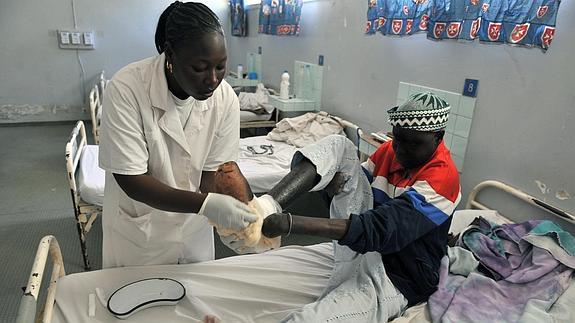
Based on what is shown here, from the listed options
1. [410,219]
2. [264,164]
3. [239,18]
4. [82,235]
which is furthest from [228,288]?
[239,18]

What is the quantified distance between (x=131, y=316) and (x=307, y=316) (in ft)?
1.96

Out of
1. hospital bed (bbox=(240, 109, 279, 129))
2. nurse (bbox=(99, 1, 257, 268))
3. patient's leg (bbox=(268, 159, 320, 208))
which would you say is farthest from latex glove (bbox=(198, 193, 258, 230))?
hospital bed (bbox=(240, 109, 279, 129))

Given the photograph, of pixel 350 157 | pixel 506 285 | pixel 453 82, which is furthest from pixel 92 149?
pixel 506 285

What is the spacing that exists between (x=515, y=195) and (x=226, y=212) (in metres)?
1.55

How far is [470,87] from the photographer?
2145 mm

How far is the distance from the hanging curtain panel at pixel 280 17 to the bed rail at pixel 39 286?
10.7 feet

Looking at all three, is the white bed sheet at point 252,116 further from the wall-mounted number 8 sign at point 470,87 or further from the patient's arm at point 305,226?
the patient's arm at point 305,226

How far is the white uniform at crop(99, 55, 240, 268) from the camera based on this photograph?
118 cm

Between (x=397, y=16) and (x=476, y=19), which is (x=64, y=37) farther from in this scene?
(x=476, y=19)

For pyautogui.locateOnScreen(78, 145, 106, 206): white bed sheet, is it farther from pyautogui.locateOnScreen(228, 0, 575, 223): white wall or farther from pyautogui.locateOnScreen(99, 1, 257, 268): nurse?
pyautogui.locateOnScreen(228, 0, 575, 223): white wall

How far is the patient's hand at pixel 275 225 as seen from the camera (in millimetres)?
1178

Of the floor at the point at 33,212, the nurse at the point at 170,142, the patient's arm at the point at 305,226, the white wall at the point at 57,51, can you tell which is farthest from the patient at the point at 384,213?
the white wall at the point at 57,51

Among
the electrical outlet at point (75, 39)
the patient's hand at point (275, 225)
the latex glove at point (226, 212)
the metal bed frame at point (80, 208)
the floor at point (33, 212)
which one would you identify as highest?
the electrical outlet at point (75, 39)

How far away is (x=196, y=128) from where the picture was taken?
1.34m
